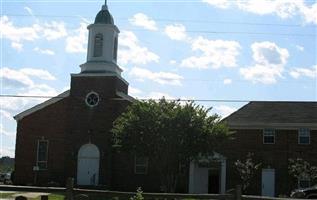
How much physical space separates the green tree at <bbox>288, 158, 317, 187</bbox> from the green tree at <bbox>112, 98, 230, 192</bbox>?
332 inches

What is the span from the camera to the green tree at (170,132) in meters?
36.8

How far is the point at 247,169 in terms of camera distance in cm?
4425

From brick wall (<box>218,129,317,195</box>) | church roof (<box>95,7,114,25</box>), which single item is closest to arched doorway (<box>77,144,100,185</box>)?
brick wall (<box>218,129,317,195</box>)

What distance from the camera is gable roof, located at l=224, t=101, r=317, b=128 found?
45.7 meters

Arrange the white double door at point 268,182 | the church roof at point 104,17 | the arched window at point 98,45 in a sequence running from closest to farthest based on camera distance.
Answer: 1. the white double door at point 268,182
2. the arched window at point 98,45
3. the church roof at point 104,17

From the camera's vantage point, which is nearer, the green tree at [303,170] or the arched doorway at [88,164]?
the green tree at [303,170]

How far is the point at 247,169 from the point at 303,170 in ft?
13.1

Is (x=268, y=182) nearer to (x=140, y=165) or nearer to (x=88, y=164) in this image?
(x=140, y=165)

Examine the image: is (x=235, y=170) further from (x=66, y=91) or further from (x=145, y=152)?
(x=66, y=91)

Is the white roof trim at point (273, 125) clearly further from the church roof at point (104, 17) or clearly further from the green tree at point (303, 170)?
the church roof at point (104, 17)

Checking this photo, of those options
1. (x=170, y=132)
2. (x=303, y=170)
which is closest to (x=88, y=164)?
(x=170, y=132)

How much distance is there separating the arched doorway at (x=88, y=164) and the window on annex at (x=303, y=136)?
1519 cm

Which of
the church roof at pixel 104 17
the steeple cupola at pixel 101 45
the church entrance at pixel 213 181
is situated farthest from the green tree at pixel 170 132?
the church roof at pixel 104 17

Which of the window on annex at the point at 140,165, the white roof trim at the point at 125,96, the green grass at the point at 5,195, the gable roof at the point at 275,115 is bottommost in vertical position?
the green grass at the point at 5,195
